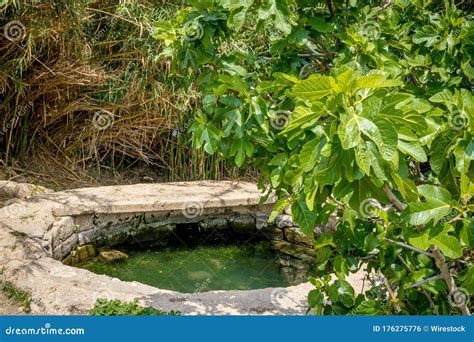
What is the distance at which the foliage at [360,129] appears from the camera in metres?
1.43

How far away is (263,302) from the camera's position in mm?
3434

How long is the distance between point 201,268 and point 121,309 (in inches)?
75.2

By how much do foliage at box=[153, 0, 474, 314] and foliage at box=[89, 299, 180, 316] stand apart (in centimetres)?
111

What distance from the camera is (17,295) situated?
11.5ft

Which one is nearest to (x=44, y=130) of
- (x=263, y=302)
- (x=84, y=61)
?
(x=84, y=61)

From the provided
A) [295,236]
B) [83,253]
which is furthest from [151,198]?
[295,236]

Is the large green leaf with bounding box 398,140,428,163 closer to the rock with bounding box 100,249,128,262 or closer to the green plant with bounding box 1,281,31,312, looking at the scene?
the green plant with bounding box 1,281,31,312

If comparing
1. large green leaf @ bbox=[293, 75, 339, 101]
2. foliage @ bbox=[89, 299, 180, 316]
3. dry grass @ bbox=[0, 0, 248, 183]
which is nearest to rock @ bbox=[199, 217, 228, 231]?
dry grass @ bbox=[0, 0, 248, 183]

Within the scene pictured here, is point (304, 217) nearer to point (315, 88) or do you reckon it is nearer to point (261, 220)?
point (315, 88)

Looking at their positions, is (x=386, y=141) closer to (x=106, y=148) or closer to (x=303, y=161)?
(x=303, y=161)

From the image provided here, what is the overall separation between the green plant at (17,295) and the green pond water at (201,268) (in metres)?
1.26

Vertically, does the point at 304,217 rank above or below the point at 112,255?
above

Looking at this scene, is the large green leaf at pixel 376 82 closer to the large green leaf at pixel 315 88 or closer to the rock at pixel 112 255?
the large green leaf at pixel 315 88

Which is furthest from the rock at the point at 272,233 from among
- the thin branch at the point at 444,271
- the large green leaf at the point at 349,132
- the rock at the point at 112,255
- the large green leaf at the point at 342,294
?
the large green leaf at the point at 349,132
